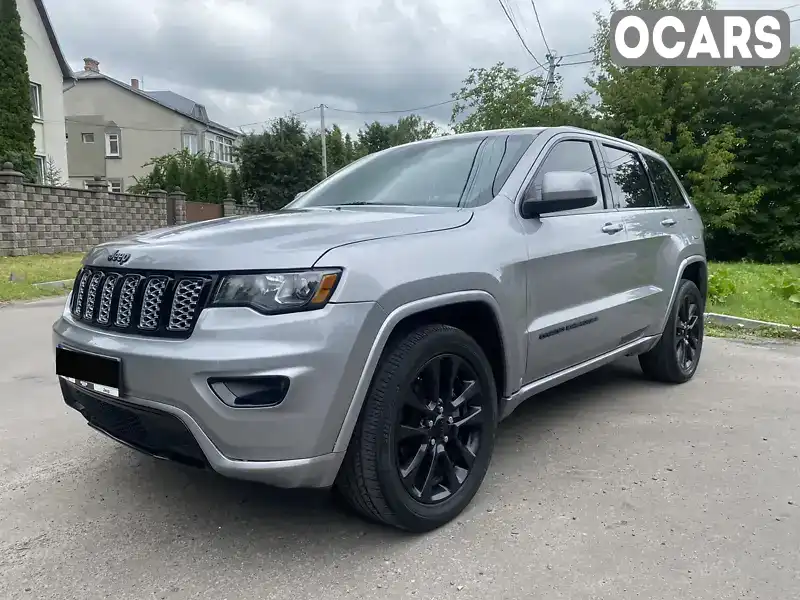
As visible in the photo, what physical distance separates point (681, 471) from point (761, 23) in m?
17.4

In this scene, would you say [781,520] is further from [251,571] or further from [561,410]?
[251,571]

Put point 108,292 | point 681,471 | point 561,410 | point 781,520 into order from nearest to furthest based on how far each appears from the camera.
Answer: point 108,292, point 781,520, point 681,471, point 561,410

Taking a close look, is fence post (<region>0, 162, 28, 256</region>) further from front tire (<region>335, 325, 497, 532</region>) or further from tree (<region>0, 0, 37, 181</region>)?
front tire (<region>335, 325, 497, 532</region>)

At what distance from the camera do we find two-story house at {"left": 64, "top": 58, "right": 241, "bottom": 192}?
136 ft

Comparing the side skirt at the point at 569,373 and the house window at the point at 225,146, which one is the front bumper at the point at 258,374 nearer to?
the side skirt at the point at 569,373

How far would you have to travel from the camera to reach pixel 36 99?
25281 millimetres

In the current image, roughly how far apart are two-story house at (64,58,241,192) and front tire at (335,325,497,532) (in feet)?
134

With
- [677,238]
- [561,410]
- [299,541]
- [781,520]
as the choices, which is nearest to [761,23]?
[677,238]

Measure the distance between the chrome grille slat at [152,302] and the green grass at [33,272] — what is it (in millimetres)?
6427

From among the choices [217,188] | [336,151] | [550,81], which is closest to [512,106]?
[550,81]

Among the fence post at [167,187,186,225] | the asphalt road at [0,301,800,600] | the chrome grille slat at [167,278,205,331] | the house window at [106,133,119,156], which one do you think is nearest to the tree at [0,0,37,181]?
the fence post at [167,187,186,225]

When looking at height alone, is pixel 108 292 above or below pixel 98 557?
above

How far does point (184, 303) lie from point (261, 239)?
1.17 ft

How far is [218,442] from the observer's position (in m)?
2.24
